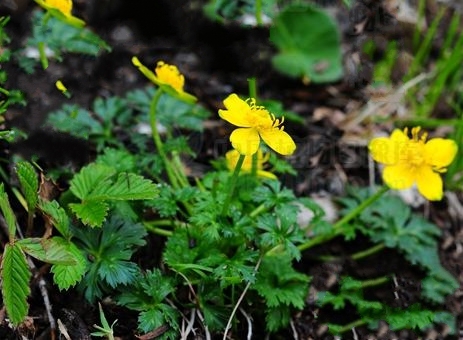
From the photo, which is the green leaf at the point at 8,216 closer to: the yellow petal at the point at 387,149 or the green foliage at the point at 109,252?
the green foliage at the point at 109,252

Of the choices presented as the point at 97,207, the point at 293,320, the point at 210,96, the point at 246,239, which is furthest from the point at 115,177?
the point at 210,96

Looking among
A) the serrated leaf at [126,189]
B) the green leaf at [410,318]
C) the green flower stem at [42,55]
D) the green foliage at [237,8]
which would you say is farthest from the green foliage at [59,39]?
the green leaf at [410,318]

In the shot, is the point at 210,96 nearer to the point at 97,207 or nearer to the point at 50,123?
the point at 50,123

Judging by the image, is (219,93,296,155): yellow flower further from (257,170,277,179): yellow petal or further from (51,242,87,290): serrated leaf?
(51,242,87,290): serrated leaf

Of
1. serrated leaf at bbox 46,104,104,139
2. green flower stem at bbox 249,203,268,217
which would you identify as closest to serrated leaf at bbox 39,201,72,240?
serrated leaf at bbox 46,104,104,139

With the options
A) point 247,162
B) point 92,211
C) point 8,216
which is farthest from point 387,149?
point 8,216

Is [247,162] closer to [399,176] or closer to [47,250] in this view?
[399,176]

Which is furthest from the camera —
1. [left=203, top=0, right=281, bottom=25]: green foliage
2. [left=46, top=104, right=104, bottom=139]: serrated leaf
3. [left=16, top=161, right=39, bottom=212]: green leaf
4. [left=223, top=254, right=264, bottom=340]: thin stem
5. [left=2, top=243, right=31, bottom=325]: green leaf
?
[left=203, top=0, right=281, bottom=25]: green foliage
